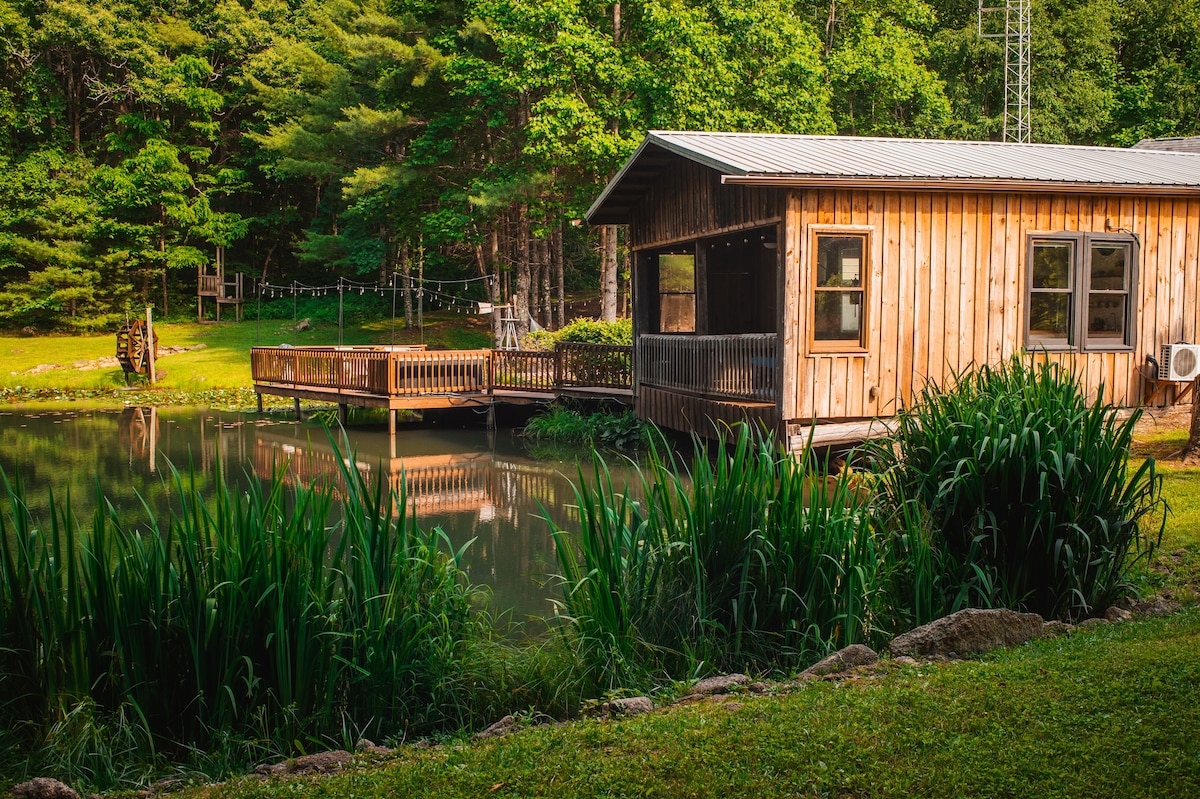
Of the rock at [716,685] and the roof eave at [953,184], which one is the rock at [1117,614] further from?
the roof eave at [953,184]

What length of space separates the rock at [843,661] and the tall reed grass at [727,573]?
0.32 m

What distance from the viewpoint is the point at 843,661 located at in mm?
5328

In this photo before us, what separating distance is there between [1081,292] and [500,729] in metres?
12.4

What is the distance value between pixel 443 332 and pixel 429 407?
15.7 meters

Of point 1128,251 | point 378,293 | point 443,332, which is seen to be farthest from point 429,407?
point 378,293

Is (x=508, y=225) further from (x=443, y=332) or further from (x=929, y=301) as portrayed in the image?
(x=929, y=301)

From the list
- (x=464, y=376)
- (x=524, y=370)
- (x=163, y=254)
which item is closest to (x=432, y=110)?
(x=163, y=254)

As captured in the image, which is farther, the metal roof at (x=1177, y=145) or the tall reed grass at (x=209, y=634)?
the metal roof at (x=1177, y=145)

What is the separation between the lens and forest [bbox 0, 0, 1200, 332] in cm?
2802

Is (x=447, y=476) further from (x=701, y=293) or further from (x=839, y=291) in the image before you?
(x=839, y=291)

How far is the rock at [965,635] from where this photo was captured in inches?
213

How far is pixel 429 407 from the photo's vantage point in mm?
22234

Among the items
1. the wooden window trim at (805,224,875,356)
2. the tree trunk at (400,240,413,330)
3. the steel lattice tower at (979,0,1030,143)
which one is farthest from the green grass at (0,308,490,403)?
the wooden window trim at (805,224,875,356)

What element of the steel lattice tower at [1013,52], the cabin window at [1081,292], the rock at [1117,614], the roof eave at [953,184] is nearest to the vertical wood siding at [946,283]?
the cabin window at [1081,292]
